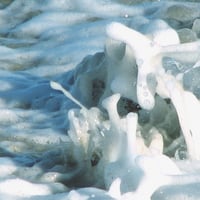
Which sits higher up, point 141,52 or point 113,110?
point 141,52

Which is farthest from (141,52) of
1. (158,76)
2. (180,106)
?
(180,106)

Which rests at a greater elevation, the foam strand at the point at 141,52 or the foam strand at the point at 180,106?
the foam strand at the point at 141,52

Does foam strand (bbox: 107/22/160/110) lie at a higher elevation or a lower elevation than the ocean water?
higher

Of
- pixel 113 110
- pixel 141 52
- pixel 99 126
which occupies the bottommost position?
pixel 99 126

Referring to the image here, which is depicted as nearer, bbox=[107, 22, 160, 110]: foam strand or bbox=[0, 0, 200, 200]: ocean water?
bbox=[0, 0, 200, 200]: ocean water

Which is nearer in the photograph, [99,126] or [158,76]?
[158,76]

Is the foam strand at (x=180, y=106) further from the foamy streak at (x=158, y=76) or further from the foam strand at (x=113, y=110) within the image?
the foam strand at (x=113, y=110)

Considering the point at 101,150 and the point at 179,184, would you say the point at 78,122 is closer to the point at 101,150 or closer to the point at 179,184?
the point at 101,150

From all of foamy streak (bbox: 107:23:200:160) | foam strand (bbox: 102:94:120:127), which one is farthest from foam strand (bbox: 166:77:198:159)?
foam strand (bbox: 102:94:120:127)

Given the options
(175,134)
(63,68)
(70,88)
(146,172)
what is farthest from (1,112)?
(146,172)

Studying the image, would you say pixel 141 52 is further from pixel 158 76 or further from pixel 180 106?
pixel 180 106

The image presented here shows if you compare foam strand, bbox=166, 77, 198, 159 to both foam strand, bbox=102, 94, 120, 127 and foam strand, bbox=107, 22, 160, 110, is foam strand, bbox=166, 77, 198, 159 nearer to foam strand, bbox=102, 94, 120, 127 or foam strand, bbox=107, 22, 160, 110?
foam strand, bbox=107, 22, 160, 110

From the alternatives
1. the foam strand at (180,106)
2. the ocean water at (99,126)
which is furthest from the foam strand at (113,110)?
the foam strand at (180,106)
